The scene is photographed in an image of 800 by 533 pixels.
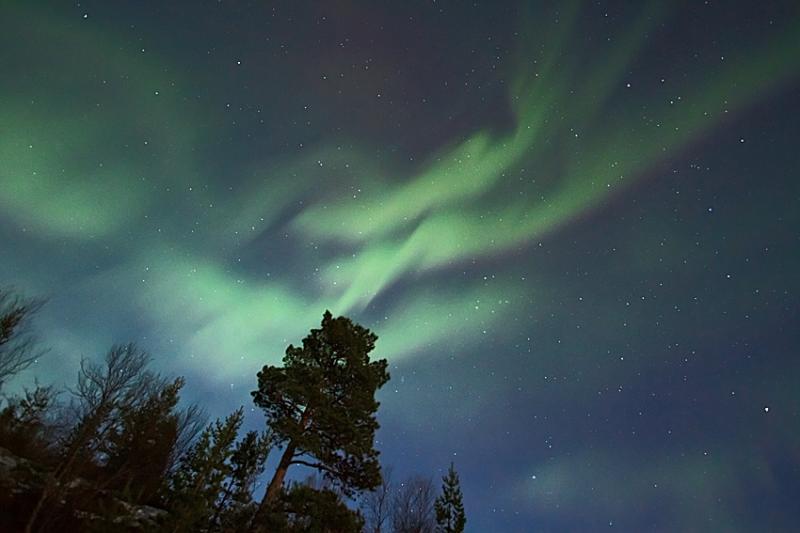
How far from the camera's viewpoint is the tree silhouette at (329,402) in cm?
2061

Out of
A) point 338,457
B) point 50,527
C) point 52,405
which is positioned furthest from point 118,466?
point 338,457

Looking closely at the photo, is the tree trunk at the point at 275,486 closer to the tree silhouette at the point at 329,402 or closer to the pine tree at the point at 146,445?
the tree silhouette at the point at 329,402

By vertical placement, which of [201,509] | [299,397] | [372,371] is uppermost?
[372,371]

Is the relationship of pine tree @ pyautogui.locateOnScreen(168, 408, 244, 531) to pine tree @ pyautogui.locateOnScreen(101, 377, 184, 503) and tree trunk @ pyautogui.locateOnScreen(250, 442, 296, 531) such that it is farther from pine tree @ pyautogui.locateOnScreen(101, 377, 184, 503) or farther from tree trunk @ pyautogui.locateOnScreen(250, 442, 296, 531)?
pine tree @ pyautogui.locateOnScreen(101, 377, 184, 503)

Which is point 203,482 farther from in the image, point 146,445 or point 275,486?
point 146,445

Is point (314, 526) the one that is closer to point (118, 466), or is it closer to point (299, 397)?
point (299, 397)

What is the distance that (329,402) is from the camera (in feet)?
71.3

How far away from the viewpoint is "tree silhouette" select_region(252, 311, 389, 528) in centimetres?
2061

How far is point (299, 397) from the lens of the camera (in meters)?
21.5

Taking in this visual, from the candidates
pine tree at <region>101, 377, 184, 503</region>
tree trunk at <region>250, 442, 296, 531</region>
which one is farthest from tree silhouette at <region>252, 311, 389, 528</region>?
pine tree at <region>101, 377, 184, 503</region>

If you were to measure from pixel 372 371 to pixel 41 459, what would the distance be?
27406mm

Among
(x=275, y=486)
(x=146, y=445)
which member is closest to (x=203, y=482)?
(x=275, y=486)

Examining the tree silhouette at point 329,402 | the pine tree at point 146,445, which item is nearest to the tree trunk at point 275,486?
the tree silhouette at point 329,402

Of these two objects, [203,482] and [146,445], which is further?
[146,445]
